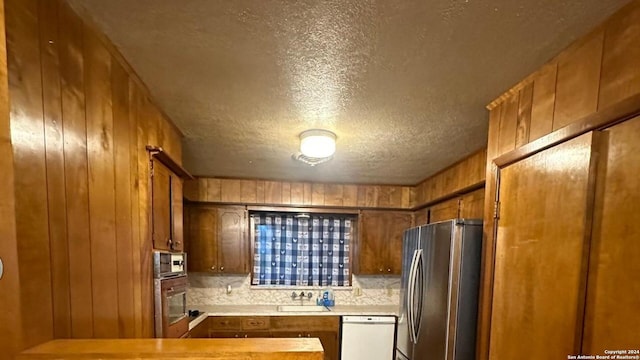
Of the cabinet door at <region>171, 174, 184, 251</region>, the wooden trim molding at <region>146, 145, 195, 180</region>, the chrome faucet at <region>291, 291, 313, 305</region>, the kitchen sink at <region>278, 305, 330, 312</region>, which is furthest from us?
the chrome faucet at <region>291, 291, 313, 305</region>

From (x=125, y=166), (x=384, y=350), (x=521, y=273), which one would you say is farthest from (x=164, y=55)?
(x=384, y=350)

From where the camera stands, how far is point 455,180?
278 cm

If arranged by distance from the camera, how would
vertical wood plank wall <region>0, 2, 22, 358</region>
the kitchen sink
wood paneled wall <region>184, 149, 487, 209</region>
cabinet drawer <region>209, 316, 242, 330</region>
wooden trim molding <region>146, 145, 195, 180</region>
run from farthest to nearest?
the kitchen sink < wood paneled wall <region>184, 149, 487, 209</region> < cabinet drawer <region>209, 316, 242, 330</region> < wooden trim molding <region>146, 145, 195, 180</region> < vertical wood plank wall <region>0, 2, 22, 358</region>

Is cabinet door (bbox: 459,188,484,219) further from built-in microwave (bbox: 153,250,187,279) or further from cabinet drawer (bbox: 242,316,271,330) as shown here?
cabinet drawer (bbox: 242,316,271,330)

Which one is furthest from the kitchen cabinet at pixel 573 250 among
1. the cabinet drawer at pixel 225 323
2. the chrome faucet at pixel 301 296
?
the chrome faucet at pixel 301 296

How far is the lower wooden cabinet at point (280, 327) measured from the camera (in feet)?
11.4

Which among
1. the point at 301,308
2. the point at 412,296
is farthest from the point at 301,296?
the point at 412,296

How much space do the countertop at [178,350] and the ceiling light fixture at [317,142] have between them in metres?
1.41

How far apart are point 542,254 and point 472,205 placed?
1376mm

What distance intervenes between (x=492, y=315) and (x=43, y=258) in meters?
1.69

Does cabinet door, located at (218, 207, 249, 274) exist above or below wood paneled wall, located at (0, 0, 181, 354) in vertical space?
below

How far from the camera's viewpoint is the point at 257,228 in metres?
4.05

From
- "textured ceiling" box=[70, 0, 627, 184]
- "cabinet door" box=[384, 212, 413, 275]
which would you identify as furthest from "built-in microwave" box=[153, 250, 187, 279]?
"cabinet door" box=[384, 212, 413, 275]

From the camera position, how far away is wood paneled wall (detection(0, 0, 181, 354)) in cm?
76
